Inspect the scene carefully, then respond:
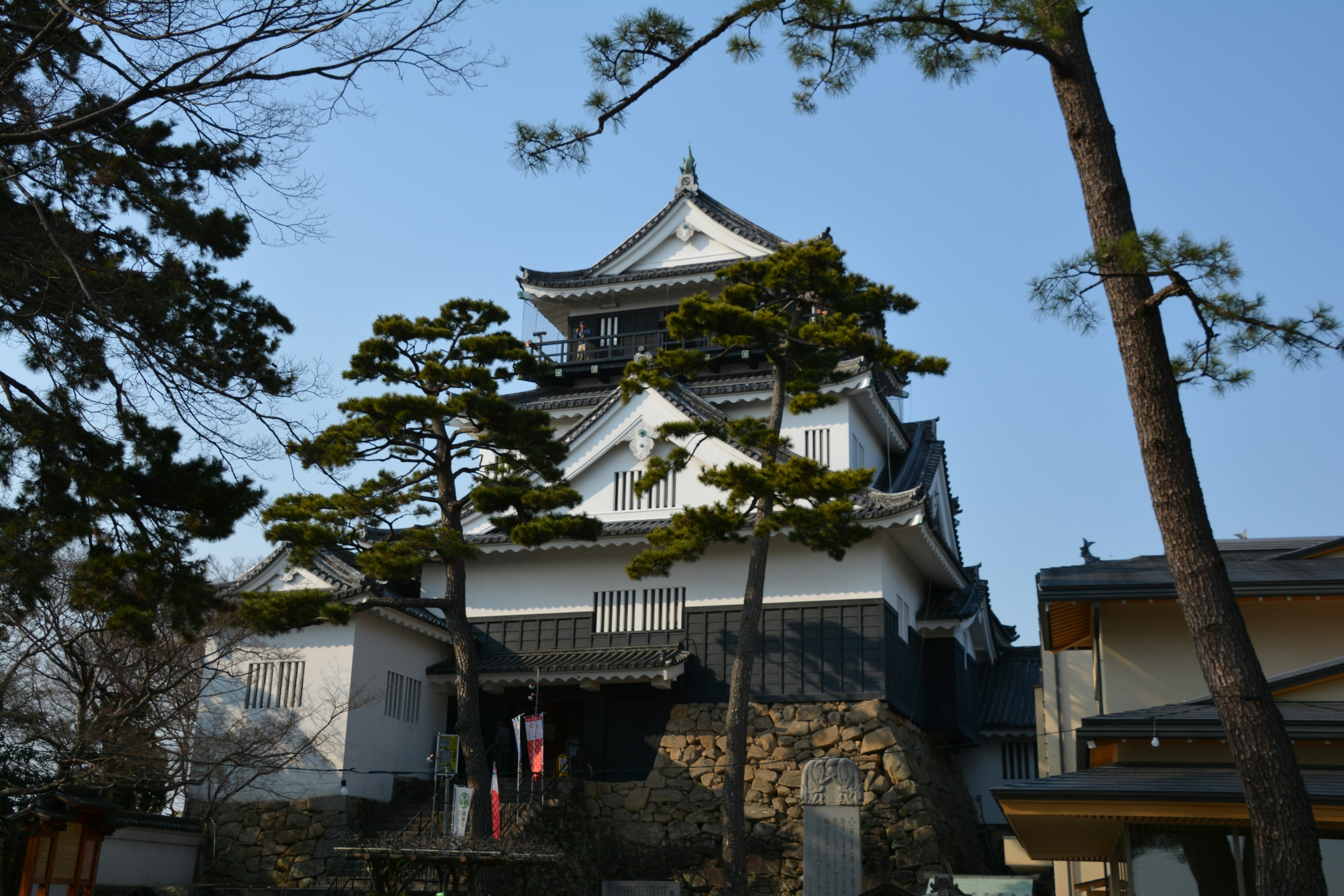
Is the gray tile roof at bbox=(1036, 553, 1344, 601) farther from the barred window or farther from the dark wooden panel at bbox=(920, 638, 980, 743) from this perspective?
the barred window

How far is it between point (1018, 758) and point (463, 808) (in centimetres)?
1280

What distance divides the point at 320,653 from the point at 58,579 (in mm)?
4669

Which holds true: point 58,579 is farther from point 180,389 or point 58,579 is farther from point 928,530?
point 928,530

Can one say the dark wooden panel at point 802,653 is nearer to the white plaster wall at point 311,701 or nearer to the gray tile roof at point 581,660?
the gray tile roof at point 581,660

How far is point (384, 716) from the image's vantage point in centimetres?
1855

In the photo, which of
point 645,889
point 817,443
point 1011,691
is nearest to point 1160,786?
point 645,889

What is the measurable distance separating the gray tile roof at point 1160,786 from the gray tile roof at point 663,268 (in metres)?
15.8

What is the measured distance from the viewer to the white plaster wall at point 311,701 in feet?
57.2

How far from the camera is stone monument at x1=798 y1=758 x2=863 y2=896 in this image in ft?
46.2

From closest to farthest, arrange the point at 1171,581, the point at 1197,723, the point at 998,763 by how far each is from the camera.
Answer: the point at 1197,723 → the point at 1171,581 → the point at 998,763

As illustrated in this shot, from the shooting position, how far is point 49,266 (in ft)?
24.5

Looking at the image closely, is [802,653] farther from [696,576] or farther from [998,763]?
[998,763]

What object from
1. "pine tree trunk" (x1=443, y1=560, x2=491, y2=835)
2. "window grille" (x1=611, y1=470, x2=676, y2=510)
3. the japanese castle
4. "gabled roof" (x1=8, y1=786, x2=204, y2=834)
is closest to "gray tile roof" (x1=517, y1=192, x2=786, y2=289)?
the japanese castle

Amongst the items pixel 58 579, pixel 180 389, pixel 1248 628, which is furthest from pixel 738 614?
A: pixel 180 389
